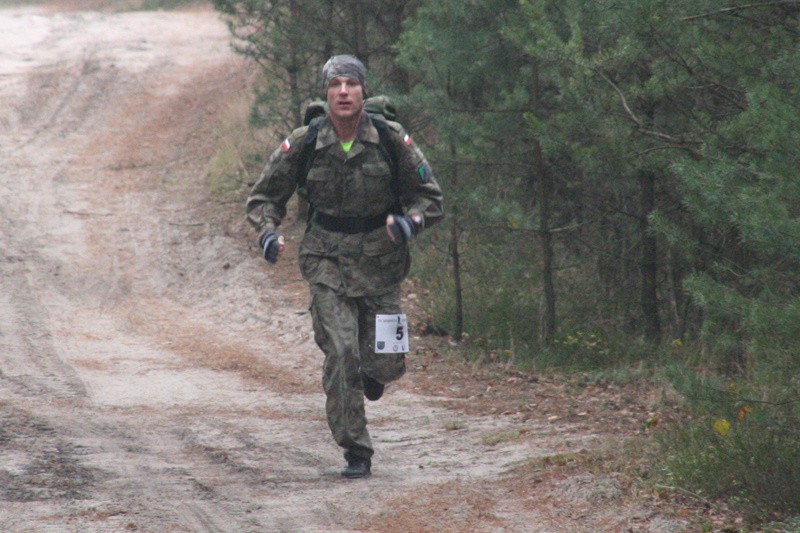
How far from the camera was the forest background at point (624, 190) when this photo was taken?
5102 millimetres

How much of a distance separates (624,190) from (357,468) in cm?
483

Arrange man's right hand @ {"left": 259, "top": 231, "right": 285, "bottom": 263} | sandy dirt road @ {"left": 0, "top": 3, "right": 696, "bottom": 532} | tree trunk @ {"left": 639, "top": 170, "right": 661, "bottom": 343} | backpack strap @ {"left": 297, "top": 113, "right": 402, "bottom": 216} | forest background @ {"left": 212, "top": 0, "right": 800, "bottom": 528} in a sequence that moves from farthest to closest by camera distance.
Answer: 1. tree trunk @ {"left": 639, "top": 170, "right": 661, "bottom": 343}
2. backpack strap @ {"left": 297, "top": 113, "right": 402, "bottom": 216}
3. man's right hand @ {"left": 259, "top": 231, "right": 285, "bottom": 263}
4. sandy dirt road @ {"left": 0, "top": 3, "right": 696, "bottom": 532}
5. forest background @ {"left": 212, "top": 0, "right": 800, "bottom": 528}

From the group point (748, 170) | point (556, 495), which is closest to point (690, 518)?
point (556, 495)

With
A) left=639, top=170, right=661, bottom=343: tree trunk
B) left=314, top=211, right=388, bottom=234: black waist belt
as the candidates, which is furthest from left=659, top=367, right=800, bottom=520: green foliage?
left=639, top=170, right=661, bottom=343: tree trunk

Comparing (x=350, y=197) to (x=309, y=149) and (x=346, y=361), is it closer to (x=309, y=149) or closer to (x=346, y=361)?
(x=309, y=149)

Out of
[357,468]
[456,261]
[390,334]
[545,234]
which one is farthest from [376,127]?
[456,261]

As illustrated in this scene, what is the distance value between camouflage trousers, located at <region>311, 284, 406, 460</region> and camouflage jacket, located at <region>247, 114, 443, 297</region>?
10cm

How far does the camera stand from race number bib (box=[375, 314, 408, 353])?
6168 mm

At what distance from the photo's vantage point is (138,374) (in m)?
9.41

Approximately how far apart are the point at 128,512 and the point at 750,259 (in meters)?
5.41

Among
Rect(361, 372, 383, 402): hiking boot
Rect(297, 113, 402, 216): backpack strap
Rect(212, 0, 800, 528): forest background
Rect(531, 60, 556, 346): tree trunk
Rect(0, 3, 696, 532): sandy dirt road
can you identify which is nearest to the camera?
Rect(212, 0, 800, 528): forest background

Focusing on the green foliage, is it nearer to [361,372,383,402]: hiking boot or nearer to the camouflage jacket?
[361,372,383,402]: hiking boot

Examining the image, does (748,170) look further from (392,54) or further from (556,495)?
(392,54)

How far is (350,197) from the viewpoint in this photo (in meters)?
6.14
